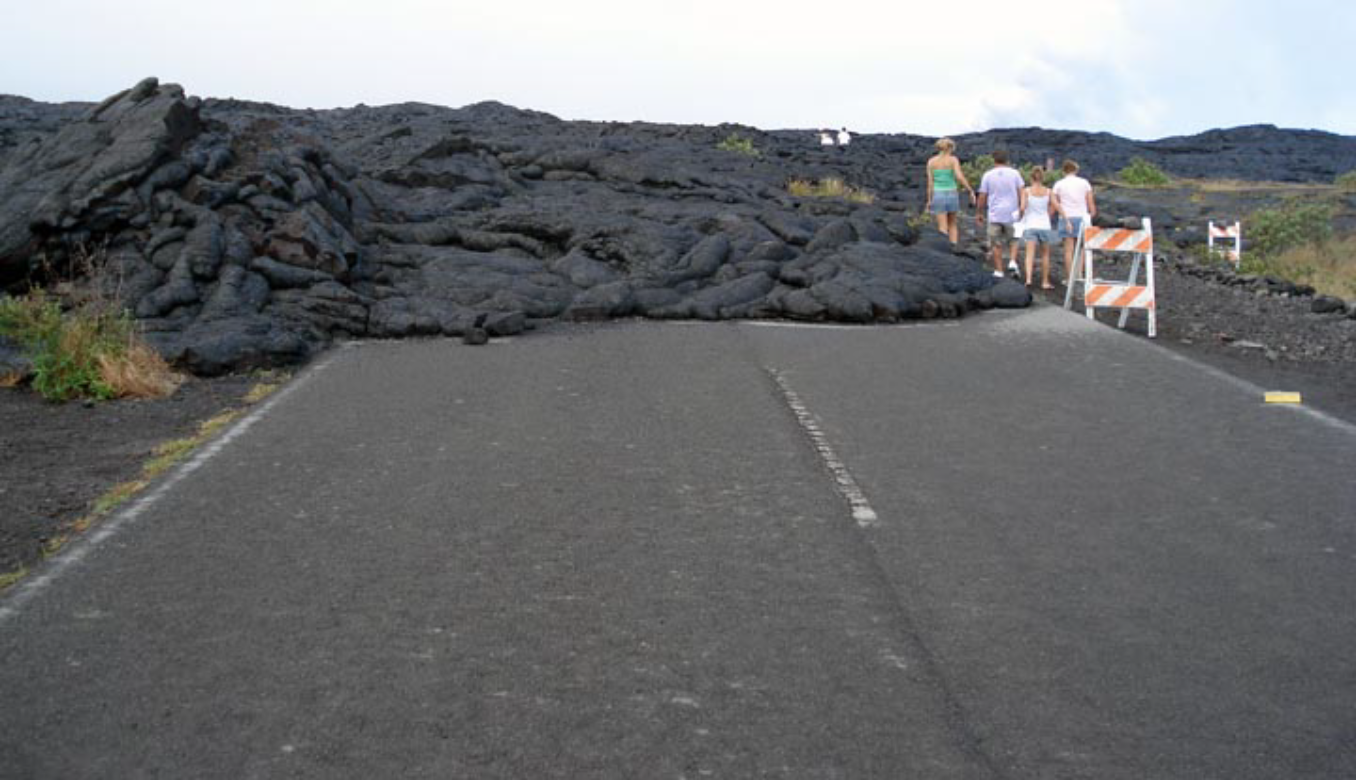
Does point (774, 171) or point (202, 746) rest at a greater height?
point (774, 171)

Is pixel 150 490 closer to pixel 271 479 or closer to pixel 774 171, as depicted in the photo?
pixel 271 479

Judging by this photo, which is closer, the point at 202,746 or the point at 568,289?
the point at 202,746

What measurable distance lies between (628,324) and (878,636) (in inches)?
403

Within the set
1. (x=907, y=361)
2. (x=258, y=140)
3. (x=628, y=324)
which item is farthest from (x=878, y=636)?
(x=258, y=140)

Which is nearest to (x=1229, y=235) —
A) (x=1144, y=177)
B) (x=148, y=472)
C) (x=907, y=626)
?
(x=1144, y=177)

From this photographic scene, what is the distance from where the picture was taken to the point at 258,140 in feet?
62.0

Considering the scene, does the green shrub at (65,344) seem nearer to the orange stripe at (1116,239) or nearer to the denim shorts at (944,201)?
the orange stripe at (1116,239)

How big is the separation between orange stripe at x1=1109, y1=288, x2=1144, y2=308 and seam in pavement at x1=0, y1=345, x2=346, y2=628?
33.0 ft

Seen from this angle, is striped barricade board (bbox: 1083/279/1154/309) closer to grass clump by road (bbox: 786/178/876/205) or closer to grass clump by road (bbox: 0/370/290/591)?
grass clump by road (bbox: 0/370/290/591)

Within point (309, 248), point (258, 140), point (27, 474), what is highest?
point (258, 140)

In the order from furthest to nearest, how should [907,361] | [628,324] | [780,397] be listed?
[628,324] → [907,361] → [780,397]

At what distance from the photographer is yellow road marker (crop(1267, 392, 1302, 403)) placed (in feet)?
33.7

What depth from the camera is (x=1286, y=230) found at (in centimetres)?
2767

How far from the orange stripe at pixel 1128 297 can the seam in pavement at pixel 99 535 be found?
10055 mm
